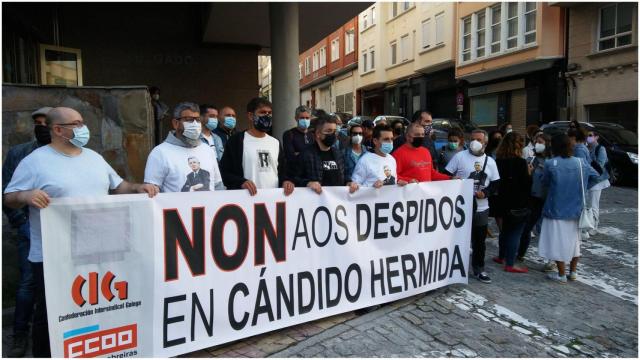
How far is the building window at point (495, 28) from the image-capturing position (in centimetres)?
2427

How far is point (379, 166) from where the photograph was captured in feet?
15.2

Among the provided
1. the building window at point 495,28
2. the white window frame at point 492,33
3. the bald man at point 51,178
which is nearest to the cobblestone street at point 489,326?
the bald man at point 51,178

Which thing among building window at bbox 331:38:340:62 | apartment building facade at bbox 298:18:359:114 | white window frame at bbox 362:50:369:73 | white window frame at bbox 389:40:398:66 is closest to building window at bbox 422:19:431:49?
white window frame at bbox 389:40:398:66

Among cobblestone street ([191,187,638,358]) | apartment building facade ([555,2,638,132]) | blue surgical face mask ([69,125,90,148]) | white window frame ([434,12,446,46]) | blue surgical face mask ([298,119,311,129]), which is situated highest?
white window frame ([434,12,446,46])

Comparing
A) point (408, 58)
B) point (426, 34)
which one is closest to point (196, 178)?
point (426, 34)

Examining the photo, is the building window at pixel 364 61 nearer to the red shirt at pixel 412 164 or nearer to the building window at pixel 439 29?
the building window at pixel 439 29

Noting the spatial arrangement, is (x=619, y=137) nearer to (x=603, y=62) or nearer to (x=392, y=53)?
(x=603, y=62)

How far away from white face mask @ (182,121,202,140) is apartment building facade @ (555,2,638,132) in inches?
740

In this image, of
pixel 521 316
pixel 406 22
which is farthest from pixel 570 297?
pixel 406 22

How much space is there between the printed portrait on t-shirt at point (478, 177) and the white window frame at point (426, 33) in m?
26.2

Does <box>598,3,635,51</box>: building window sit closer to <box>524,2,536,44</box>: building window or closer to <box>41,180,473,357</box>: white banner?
<box>524,2,536,44</box>: building window

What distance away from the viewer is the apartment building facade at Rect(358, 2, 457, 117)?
94.8ft

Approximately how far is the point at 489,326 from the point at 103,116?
398cm

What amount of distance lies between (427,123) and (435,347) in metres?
3.24
